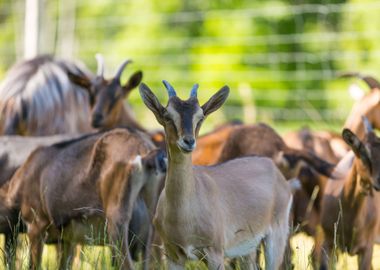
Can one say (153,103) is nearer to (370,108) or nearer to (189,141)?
(189,141)

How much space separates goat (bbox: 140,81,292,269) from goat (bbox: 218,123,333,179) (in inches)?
46.0

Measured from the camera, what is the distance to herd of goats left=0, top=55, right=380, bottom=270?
17.7 ft

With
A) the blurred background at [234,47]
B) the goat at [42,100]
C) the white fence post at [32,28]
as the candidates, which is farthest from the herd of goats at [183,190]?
the blurred background at [234,47]

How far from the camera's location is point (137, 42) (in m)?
19.9

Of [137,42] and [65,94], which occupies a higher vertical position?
[65,94]

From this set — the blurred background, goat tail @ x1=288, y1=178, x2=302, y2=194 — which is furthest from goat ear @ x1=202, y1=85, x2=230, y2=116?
the blurred background

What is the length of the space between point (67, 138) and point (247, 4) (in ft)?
40.8

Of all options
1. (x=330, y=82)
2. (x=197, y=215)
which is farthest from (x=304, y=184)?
(x=330, y=82)

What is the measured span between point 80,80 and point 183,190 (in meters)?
3.72

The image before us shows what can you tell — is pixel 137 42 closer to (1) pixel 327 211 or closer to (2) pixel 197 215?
(1) pixel 327 211

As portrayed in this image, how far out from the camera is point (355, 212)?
22.9 ft

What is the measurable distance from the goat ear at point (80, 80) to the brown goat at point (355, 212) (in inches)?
102

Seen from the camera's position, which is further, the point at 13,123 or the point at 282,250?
the point at 13,123

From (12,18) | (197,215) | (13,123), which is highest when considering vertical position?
(197,215)
